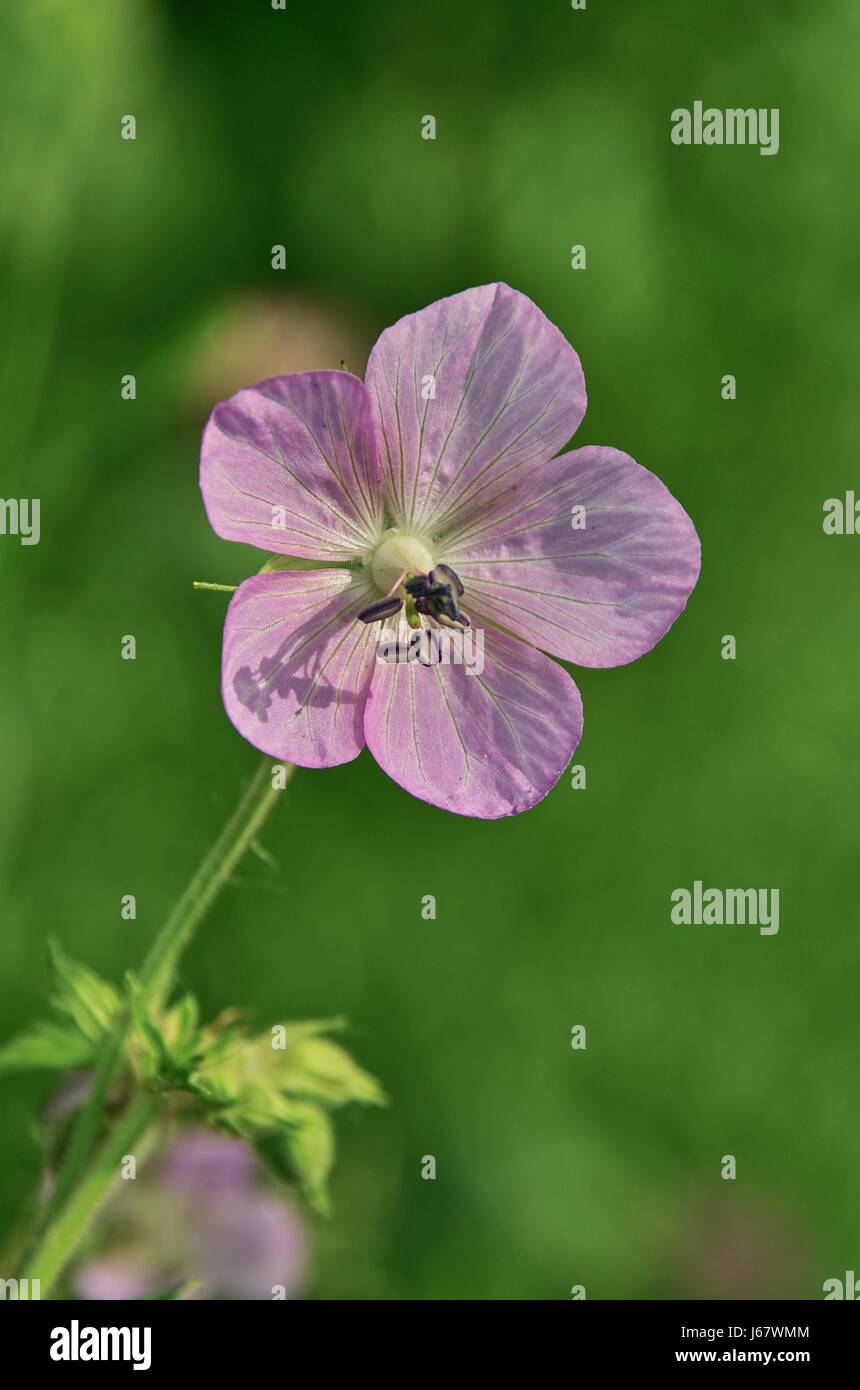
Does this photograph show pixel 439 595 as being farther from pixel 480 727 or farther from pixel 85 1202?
pixel 85 1202

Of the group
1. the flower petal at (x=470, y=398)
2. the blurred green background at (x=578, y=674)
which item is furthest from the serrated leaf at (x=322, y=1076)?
the blurred green background at (x=578, y=674)

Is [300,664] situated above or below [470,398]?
below

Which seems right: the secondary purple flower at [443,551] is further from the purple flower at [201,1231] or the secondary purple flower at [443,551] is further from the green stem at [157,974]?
the purple flower at [201,1231]

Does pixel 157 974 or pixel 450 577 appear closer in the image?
pixel 157 974

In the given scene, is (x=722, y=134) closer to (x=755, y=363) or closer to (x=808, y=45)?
(x=808, y=45)

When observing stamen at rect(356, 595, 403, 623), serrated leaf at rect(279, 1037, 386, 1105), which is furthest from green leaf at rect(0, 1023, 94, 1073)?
stamen at rect(356, 595, 403, 623)

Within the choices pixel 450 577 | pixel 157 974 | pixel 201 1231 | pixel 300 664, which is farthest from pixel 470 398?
pixel 201 1231

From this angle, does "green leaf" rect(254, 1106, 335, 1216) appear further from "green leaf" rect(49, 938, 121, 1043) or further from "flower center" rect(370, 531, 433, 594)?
"flower center" rect(370, 531, 433, 594)
